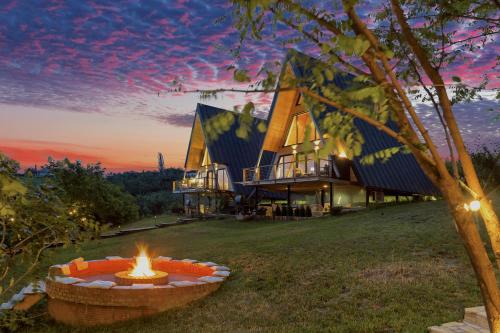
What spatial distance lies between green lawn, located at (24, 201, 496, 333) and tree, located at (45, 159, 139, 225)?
2409cm

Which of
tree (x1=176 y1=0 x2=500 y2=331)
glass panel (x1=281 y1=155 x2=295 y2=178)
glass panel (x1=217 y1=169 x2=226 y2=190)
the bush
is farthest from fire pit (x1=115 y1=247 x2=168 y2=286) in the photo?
the bush

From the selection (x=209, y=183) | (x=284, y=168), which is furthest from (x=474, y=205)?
(x=209, y=183)

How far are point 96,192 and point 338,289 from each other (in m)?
30.6

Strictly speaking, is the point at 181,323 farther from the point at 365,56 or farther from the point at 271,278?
the point at 365,56

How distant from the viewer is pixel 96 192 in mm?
34656

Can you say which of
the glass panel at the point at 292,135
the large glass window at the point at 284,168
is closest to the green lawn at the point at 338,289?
the large glass window at the point at 284,168

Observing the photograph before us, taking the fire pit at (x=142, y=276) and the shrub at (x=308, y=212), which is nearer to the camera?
the fire pit at (x=142, y=276)

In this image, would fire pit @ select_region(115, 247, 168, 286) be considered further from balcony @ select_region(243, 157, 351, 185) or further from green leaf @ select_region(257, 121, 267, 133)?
balcony @ select_region(243, 157, 351, 185)

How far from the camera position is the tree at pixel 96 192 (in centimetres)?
3301

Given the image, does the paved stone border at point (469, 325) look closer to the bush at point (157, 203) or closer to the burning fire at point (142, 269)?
the burning fire at point (142, 269)

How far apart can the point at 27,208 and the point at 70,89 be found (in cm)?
2006

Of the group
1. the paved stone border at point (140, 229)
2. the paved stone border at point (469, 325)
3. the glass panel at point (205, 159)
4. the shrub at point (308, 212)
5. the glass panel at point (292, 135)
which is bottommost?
the paved stone border at point (140, 229)

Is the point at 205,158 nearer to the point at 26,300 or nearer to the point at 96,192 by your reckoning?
the point at 96,192

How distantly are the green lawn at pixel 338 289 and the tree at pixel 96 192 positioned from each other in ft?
79.0
